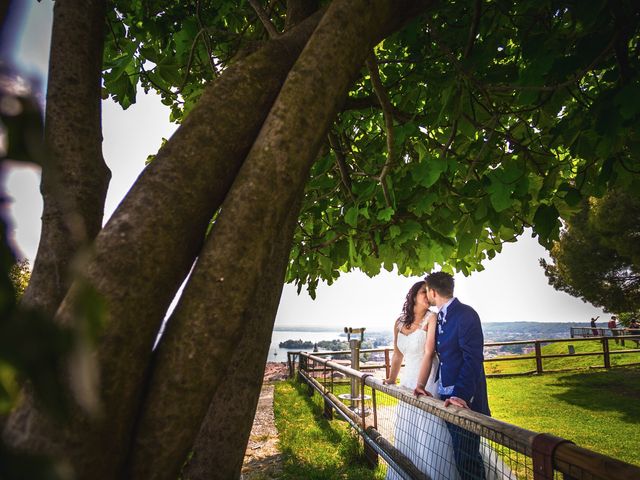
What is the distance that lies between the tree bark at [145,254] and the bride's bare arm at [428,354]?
3.67m

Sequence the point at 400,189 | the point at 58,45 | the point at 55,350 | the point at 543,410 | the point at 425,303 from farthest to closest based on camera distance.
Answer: the point at 543,410 → the point at 425,303 → the point at 400,189 → the point at 58,45 → the point at 55,350

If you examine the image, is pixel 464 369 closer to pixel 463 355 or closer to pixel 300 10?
pixel 463 355

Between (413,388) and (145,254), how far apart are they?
455 cm

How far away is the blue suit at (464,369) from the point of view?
3.63 m

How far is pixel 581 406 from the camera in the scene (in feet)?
33.6

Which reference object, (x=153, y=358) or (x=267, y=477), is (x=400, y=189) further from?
(x=267, y=477)

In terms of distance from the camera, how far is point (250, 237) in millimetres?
1287

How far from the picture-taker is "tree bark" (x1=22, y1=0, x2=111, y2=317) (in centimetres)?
144

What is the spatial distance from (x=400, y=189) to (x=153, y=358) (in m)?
2.86

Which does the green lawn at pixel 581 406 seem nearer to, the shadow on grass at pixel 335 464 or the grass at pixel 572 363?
the grass at pixel 572 363

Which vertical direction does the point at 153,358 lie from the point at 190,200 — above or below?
below

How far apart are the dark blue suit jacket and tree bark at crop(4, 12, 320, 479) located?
3309 millimetres

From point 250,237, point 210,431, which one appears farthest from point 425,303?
point 250,237

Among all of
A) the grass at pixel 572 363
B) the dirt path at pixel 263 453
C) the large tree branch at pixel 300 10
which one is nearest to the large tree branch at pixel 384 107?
the large tree branch at pixel 300 10
